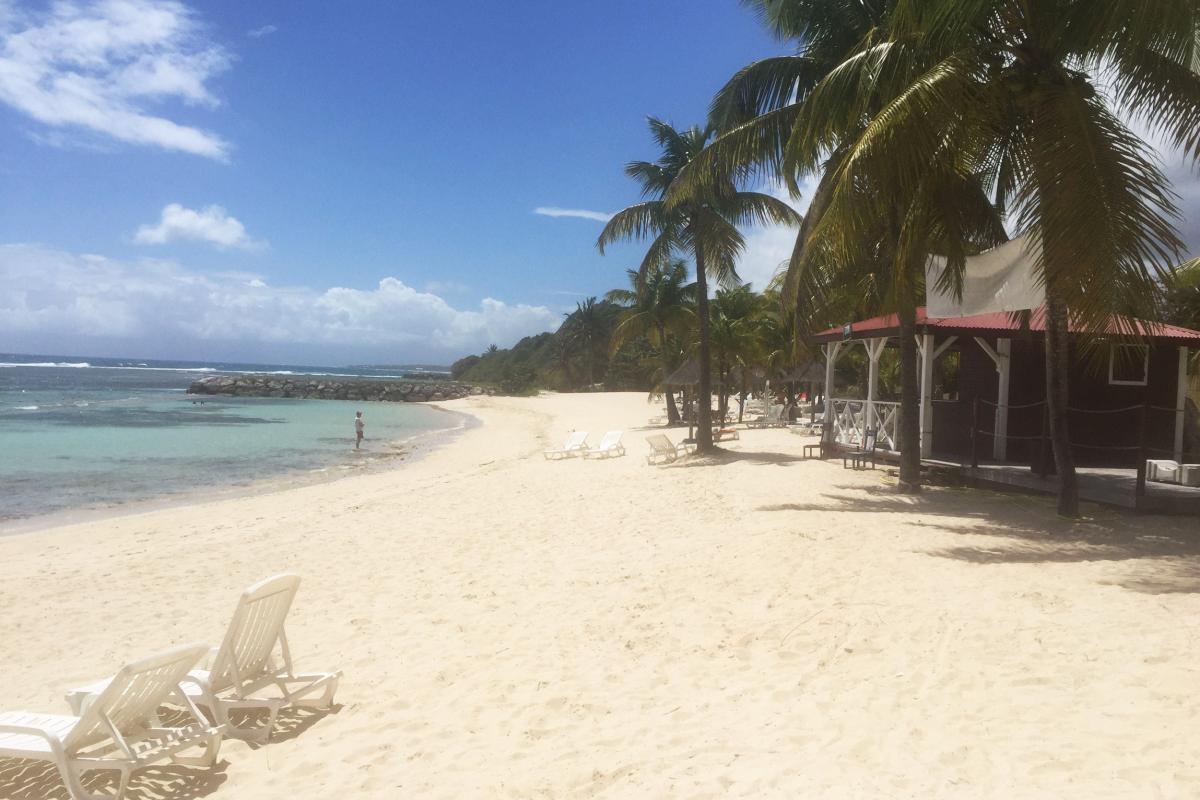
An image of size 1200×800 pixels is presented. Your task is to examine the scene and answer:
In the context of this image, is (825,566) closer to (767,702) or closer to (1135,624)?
(1135,624)

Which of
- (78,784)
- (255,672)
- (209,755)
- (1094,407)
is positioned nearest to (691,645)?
(255,672)

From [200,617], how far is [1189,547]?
9295 millimetres

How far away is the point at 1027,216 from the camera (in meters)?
8.12

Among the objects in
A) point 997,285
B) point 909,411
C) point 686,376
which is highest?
point 997,285

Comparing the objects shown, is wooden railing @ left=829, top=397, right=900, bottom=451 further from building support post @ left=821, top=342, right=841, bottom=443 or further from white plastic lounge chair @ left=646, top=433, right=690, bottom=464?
white plastic lounge chair @ left=646, top=433, right=690, bottom=464

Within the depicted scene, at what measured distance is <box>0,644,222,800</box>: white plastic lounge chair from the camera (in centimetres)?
360

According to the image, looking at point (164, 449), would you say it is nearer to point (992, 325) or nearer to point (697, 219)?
point (697, 219)

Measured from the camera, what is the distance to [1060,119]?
7941 millimetres

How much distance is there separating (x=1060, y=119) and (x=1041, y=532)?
4274 mm

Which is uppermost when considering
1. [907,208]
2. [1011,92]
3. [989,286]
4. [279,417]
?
[1011,92]

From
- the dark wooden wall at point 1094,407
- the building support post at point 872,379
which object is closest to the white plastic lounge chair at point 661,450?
the building support post at point 872,379

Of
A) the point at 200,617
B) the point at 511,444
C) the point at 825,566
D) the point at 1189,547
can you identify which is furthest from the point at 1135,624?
the point at 511,444

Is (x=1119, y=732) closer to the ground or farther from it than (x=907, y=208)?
closer to the ground

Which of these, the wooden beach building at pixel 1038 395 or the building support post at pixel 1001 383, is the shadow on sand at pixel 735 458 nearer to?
the wooden beach building at pixel 1038 395
